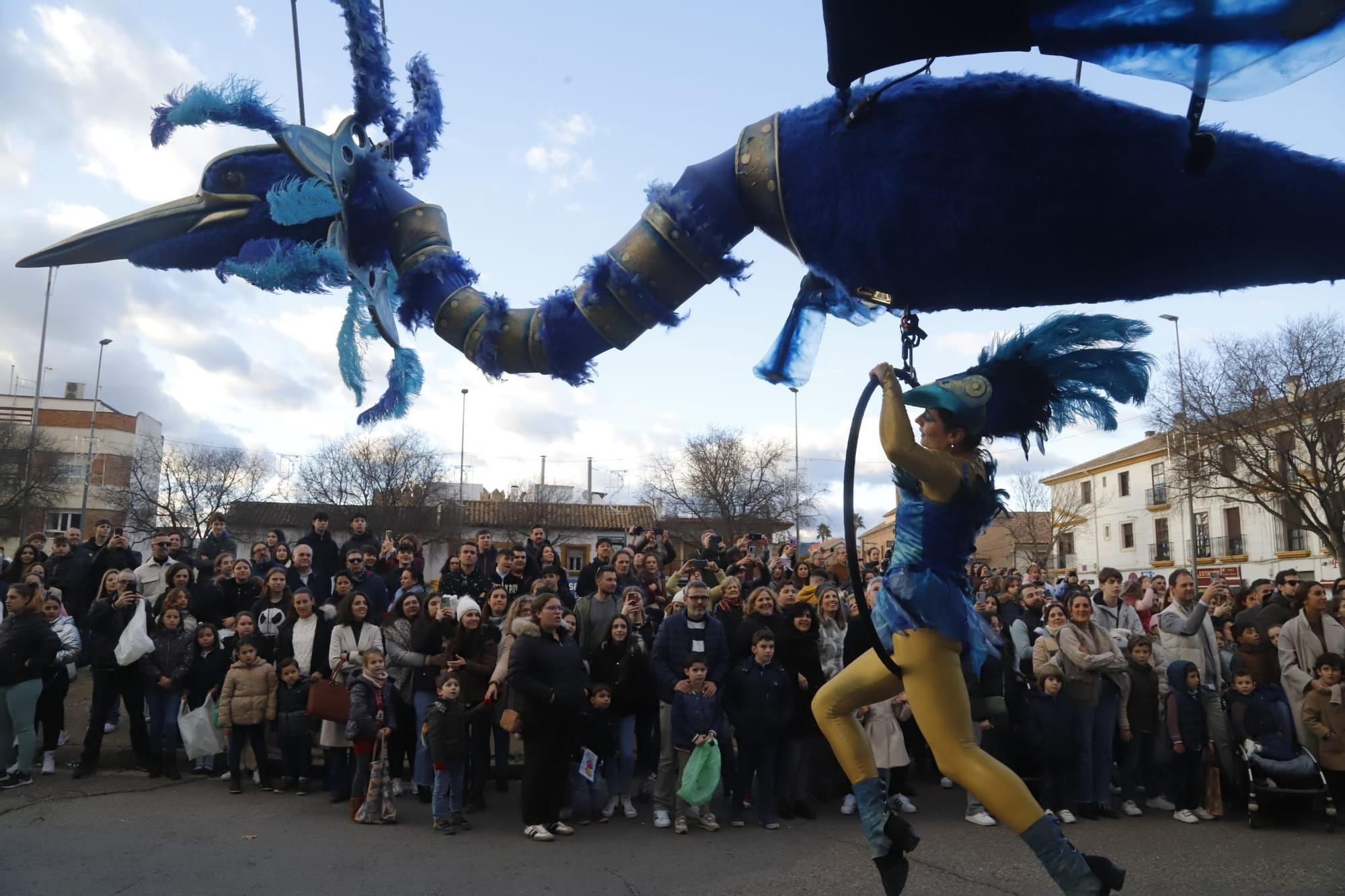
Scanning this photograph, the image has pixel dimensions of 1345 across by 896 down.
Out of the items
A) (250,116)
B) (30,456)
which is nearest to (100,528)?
(250,116)

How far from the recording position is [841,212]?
231cm

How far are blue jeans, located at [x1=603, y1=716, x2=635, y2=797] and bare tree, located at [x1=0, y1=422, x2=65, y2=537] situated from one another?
2924cm

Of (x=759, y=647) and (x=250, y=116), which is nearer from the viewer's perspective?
(x=250, y=116)

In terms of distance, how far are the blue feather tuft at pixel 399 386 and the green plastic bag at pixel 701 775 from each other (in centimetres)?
409

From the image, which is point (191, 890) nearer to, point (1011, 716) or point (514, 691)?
point (514, 691)

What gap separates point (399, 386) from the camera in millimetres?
2938

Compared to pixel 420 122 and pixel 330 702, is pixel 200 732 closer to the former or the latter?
pixel 330 702

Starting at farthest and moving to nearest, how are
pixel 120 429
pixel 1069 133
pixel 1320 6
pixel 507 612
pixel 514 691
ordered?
pixel 120 429 < pixel 507 612 < pixel 514 691 < pixel 1069 133 < pixel 1320 6

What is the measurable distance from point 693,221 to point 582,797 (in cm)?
505

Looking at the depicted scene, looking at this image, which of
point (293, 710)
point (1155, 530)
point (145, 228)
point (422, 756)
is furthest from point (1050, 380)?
point (1155, 530)

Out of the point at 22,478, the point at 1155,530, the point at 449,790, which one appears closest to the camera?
the point at 449,790

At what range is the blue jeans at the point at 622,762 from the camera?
681cm

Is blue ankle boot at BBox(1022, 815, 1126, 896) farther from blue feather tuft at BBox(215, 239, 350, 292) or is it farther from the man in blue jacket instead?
the man in blue jacket

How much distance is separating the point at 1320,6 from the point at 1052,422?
157 centimetres
